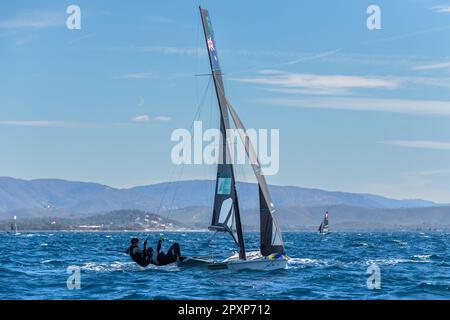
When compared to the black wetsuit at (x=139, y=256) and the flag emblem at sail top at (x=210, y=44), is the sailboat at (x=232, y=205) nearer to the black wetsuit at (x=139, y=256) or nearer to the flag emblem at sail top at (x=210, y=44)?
the flag emblem at sail top at (x=210, y=44)

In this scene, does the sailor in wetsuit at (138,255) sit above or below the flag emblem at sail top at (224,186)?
below

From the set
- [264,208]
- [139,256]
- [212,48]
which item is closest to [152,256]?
[139,256]

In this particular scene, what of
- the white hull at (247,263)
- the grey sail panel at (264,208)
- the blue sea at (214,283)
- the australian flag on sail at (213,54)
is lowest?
the blue sea at (214,283)

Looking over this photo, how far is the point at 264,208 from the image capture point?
50656 millimetres

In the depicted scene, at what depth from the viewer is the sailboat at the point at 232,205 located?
49375mm

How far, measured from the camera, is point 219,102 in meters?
49.6

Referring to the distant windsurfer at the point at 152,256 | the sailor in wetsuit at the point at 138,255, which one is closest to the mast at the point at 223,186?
the distant windsurfer at the point at 152,256

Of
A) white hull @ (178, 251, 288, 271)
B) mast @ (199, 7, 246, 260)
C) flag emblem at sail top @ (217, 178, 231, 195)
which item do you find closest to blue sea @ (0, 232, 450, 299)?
white hull @ (178, 251, 288, 271)

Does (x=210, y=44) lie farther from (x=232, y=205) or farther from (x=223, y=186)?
(x=232, y=205)
